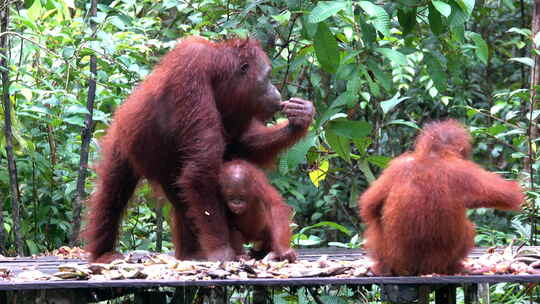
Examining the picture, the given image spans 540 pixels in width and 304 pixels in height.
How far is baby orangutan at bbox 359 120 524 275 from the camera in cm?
284

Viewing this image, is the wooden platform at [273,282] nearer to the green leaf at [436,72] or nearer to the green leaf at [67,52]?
the green leaf at [436,72]

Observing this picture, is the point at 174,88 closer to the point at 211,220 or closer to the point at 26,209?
the point at 211,220

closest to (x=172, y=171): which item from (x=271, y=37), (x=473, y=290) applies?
(x=271, y=37)

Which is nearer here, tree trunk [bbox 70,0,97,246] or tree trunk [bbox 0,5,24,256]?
tree trunk [bbox 0,5,24,256]

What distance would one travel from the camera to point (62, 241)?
546cm

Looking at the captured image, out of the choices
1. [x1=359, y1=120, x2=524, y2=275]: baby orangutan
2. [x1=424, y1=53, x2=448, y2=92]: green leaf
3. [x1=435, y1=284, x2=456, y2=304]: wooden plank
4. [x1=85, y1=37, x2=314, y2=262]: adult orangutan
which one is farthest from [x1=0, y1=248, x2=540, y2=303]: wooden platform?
[x1=424, y1=53, x2=448, y2=92]: green leaf

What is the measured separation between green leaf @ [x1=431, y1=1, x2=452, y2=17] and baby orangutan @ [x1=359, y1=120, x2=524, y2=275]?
578mm

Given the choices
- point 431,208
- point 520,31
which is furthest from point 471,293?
point 520,31

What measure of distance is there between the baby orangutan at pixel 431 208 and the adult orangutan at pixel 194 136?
0.67 meters

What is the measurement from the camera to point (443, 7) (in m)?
3.22

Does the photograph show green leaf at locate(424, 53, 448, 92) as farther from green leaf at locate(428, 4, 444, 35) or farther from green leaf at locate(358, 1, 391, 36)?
green leaf at locate(358, 1, 391, 36)

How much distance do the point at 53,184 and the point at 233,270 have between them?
2683 millimetres

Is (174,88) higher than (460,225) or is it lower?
higher

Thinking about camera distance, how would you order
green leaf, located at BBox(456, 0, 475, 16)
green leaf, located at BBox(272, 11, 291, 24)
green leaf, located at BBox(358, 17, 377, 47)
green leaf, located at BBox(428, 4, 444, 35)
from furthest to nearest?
1. green leaf, located at BBox(272, 11, 291, 24)
2. green leaf, located at BBox(358, 17, 377, 47)
3. green leaf, located at BBox(428, 4, 444, 35)
4. green leaf, located at BBox(456, 0, 475, 16)
